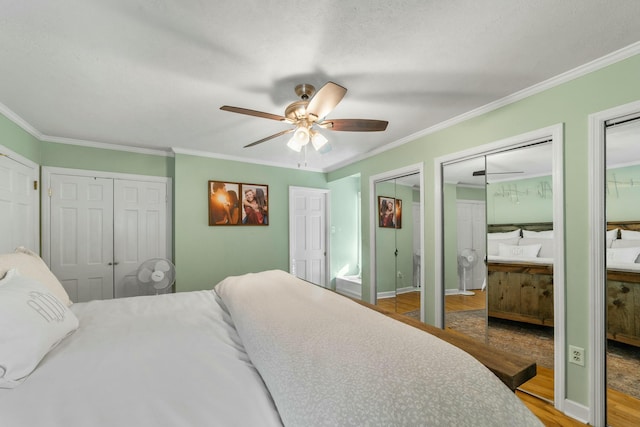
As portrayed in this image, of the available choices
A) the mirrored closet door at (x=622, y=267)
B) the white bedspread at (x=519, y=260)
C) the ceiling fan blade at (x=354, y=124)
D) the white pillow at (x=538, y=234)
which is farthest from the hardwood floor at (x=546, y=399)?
the ceiling fan blade at (x=354, y=124)

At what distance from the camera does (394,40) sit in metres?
1.46

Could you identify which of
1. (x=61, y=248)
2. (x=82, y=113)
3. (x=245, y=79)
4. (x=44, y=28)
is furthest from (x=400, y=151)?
(x=61, y=248)

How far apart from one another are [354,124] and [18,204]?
3202 mm

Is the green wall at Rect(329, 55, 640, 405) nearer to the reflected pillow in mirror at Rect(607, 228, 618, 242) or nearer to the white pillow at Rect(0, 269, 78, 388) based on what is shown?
the reflected pillow in mirror at Rect(607, 228, 618, 242)

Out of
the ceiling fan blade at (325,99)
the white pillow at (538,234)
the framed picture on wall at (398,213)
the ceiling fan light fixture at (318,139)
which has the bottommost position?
the white pillow at (538,234)

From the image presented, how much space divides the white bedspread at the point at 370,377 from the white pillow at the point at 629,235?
62.2 inches

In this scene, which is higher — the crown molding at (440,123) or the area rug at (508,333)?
the crown molding at (440,123)

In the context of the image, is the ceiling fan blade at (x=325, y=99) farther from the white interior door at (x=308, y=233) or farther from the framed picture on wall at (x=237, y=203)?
the white interior door at (x=308, y=233)

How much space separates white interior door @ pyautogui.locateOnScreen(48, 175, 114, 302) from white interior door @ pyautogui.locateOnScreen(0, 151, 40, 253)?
0.17 metres

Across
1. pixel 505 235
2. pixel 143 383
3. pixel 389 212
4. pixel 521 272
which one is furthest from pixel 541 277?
pixel 143 383

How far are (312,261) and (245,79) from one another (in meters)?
3.17

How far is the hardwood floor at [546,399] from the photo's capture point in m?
1.58

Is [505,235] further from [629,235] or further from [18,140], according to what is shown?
[18,140]

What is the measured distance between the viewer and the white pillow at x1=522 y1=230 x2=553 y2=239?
1.93m
